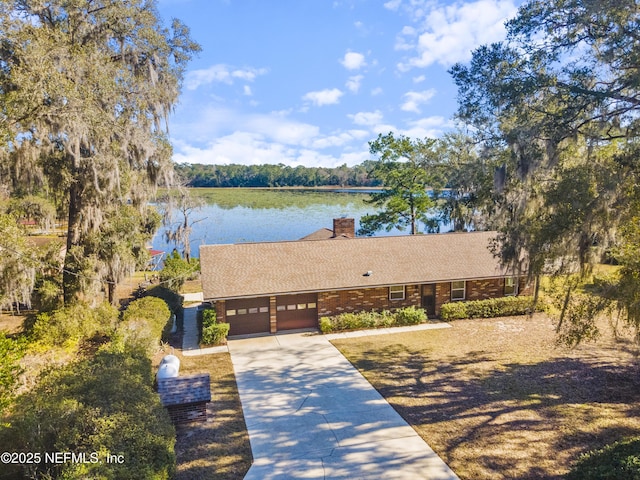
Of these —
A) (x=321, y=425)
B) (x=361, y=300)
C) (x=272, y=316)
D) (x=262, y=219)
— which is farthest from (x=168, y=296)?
(x=262, y=219)

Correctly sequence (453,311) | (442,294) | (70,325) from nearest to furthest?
(70,325), (453,311), (442,294)

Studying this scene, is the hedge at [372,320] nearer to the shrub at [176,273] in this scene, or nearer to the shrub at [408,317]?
the shrub at [408,317]

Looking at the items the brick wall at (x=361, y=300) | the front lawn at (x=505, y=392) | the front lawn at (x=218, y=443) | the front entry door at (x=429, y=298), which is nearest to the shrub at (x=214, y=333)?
the front lawn at (x=218, y=443)

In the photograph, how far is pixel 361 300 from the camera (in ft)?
63.7

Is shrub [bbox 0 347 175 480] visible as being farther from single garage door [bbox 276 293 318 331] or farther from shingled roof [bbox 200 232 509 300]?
single garage door [bbox 276 293 318 331]

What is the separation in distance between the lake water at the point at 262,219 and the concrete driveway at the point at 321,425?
23.4 m

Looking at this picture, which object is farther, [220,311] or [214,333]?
[220,311]

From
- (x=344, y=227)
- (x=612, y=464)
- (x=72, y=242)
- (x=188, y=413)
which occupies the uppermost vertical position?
(x=344, y=227)

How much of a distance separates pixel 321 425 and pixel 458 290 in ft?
40.5

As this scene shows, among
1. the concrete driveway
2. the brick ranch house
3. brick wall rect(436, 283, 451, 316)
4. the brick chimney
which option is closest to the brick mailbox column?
the brick ranch house

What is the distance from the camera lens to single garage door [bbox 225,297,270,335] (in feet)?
59.2

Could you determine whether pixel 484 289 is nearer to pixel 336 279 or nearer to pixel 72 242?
pixel 336 279

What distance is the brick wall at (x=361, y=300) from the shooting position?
62.3 feet

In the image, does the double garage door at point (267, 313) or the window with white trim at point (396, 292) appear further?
the window with white trim at point (396, 292)
